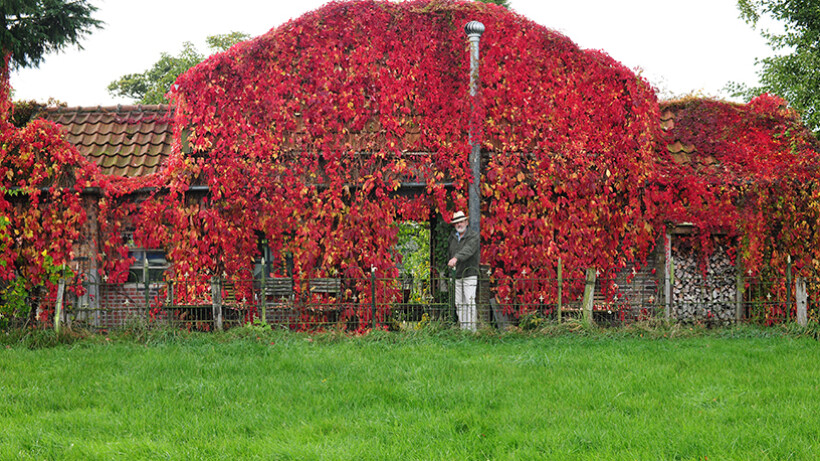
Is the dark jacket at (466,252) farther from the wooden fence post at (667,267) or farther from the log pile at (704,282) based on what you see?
the log pile at (704,282)

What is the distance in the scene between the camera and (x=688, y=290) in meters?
11.1

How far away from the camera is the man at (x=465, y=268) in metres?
9.21

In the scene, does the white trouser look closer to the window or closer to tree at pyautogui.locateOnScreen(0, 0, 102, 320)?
the window

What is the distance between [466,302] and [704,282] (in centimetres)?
450

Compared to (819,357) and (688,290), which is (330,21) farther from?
(819,357)

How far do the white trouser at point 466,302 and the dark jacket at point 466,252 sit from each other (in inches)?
4.4

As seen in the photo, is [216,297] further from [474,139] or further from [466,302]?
[474,139]

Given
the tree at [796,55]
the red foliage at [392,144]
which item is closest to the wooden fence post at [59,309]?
the red foliage at [392,144]

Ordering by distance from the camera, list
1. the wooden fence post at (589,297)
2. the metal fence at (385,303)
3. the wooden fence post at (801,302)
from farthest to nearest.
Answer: the metal fence at (385,303), the wooden fence post at (801,302), the wooden fence post at (589,297)

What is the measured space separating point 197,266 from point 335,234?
85.5 inches

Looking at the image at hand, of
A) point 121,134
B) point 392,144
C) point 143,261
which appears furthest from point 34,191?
point 392,144

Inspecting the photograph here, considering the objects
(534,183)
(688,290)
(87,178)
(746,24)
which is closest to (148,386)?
(87,178)

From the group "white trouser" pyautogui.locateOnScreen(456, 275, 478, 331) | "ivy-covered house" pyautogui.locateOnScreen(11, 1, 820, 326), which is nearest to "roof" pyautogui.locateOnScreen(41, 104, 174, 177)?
"ivy-covered house" pyautogui.locateOnScreen(11, 1, 820, 326)

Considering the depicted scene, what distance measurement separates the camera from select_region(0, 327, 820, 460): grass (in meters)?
4.53
